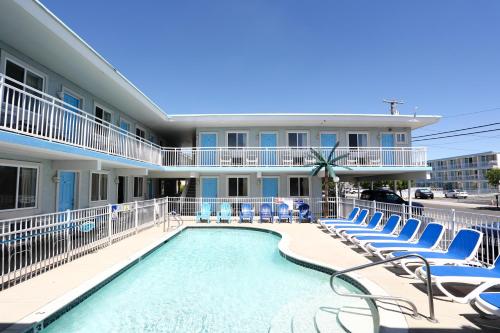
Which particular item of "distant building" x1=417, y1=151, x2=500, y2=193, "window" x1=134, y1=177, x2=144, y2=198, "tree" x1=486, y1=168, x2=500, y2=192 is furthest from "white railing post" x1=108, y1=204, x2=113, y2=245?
"distant building" x1=417, y1=151, x2=500, y2=193

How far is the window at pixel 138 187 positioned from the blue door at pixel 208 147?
446cm

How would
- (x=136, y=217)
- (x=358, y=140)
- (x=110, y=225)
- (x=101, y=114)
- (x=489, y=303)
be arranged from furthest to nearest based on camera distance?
(x=358, y=140), (x=101, y=114), (x=136, y=217), (x=110, y=225), (x=489, y=303)

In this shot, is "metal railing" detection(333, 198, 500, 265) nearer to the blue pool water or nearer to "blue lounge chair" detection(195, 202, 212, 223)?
the blue pool water

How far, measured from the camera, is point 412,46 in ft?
46.1

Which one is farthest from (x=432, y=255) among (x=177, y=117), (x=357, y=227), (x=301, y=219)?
(x=177, y=117)

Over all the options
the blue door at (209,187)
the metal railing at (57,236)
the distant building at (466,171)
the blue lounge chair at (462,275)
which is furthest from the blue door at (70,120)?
the distant building at (466,171)

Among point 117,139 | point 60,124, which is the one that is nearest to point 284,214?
point 117,139

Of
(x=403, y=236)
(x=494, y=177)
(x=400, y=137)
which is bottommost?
(x=403, y=236)

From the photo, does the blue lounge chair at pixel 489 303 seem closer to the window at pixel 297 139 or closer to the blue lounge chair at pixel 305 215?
the blue lounge chair at pixel 305 215

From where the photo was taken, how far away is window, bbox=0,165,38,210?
834 centimetres

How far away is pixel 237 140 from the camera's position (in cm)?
1927

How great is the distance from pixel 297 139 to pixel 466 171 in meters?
74.7

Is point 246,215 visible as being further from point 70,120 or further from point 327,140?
point 70,120

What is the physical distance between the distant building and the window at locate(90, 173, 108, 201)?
71.1 m
